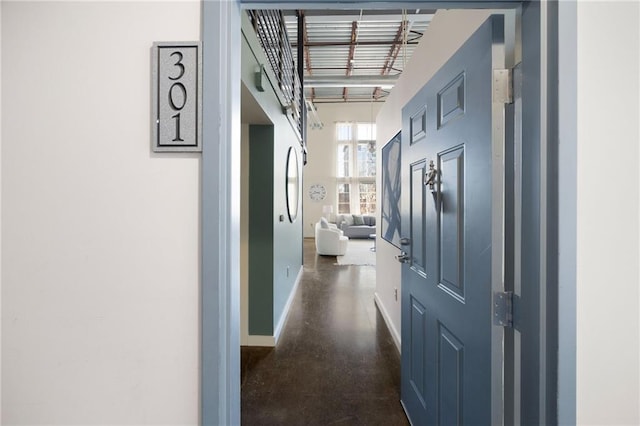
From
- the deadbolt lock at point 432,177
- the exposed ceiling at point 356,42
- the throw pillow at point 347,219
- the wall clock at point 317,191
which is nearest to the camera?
the deadbolt lock at point 432,177

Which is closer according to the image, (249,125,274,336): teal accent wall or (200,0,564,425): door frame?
(200,0,564,425): door frame

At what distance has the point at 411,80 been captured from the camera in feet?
7.72

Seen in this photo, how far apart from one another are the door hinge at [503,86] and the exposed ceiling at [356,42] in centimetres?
384


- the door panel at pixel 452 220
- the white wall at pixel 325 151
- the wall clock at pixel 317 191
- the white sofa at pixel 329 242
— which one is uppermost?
the white wall at pixel 325 151

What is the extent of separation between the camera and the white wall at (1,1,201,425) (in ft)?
2.79

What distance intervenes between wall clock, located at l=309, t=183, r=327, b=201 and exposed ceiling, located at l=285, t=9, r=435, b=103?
4345 mm

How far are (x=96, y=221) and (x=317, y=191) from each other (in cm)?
1040

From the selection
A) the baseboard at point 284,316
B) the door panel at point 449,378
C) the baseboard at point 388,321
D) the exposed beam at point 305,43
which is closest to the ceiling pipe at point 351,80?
the exposed beam at point 305,43

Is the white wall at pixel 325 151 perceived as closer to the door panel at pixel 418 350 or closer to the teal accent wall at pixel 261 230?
the teal accent wall at pixel 261 230

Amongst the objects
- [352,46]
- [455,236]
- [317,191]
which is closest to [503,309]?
[455,236]

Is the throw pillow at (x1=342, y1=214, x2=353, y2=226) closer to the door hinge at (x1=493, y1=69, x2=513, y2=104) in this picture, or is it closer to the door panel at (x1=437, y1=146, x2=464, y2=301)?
the door panel at (x1=437, y1=146, x2=464, y2=301)
